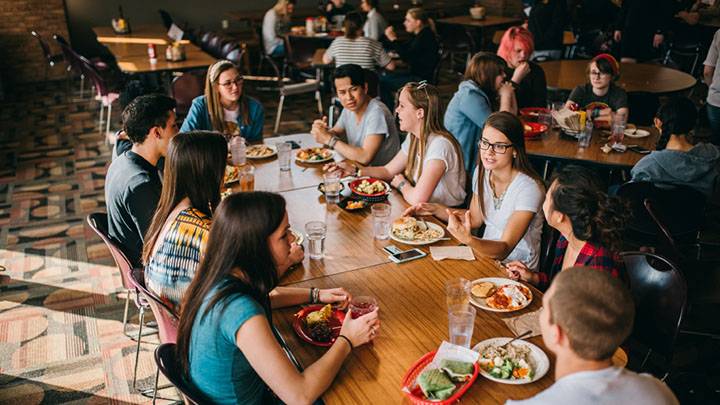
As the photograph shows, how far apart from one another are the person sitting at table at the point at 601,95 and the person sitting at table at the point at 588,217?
2266 millimetres

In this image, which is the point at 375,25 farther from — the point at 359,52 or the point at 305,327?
the point at 305,327

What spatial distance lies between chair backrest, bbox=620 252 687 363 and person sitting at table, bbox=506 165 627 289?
0.17m

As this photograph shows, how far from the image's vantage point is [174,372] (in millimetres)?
1804

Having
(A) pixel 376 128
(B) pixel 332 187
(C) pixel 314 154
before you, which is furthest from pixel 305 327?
(A) pixel 376 128

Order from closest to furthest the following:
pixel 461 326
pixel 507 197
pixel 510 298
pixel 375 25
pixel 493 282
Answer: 1. pixel 461 326
2. pixel 510 298
3. pixel 493 282
4. pixel 507 197
5. pixel 375 25

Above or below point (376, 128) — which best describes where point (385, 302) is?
below

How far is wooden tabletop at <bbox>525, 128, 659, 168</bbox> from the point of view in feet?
12.7

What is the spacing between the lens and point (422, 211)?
3.01 meters

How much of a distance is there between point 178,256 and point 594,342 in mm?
1548

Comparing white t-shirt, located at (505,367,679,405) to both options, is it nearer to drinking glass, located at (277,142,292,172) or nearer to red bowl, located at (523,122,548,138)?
drinking glass, located at (277,142,292,172)

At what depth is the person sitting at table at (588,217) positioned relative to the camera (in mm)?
2227

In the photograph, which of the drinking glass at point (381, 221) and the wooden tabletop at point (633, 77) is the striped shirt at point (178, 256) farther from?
the wooden tabletop at point (633, 77)

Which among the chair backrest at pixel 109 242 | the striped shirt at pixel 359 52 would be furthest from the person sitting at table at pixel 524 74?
the chair backrest at pixel 109 242

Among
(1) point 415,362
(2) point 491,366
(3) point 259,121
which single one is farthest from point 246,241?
(3) point 259,121
